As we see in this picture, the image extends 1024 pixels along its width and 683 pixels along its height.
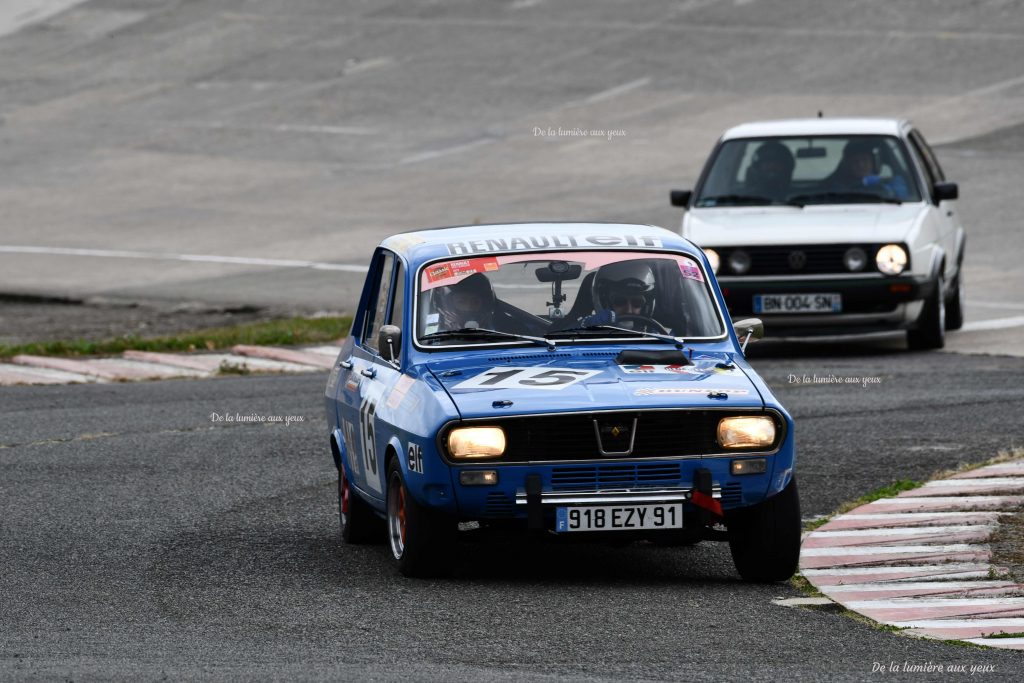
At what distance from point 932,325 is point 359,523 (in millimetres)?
8473

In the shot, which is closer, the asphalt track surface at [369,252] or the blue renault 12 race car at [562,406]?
the asphalt track surface at [369,252]

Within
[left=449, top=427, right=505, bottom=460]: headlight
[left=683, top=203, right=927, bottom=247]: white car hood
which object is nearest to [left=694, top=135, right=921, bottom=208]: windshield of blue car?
[left=683, top=203, right=927, bottom=247]: white car hood

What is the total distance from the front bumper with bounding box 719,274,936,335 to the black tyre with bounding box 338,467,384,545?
720 cm

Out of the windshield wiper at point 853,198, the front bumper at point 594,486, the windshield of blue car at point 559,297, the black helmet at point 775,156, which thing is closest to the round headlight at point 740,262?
the windshield wiper at point 853,198

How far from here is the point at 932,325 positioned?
16.8 m

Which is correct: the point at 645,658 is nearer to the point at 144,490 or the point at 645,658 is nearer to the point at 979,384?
the point at 144,490

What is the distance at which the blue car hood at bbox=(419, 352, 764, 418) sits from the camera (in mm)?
8250

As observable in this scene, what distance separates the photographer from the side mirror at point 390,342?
29.8 ft

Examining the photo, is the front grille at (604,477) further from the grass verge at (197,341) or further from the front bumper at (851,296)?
the grass verge at (197,341)

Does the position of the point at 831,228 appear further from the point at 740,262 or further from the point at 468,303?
the point at 468,303

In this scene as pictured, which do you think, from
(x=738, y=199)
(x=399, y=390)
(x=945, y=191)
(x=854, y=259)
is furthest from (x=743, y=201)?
(x=399, y=390)

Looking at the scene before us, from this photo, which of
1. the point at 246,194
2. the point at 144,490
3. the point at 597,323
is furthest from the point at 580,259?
the point at 246,194

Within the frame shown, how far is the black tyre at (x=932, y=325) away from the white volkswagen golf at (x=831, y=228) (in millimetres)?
12

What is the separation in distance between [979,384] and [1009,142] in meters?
16.6
